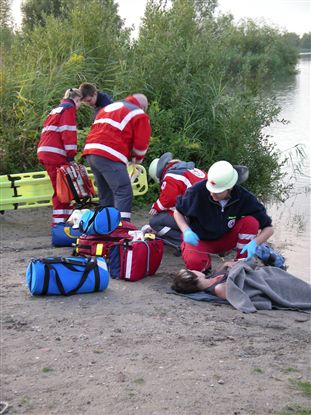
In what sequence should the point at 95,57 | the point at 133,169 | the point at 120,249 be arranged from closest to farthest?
the point at 120,249
the point at 133,169
the point at 95,57

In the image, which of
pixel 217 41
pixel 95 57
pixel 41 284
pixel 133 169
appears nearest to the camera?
pixel 41 284

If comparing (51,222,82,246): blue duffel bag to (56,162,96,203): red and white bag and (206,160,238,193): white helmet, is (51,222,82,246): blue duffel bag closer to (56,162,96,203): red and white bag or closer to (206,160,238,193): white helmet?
(56,162,96,203): red and white bag

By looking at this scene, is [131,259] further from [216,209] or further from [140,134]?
[140,134]

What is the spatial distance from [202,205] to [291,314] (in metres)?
1.27

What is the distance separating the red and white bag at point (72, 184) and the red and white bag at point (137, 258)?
1.66 m

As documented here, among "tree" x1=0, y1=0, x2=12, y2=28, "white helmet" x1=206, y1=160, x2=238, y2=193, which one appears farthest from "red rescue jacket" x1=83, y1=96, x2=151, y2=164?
"tree" x1=0, y1=0, x2=12, y2=28

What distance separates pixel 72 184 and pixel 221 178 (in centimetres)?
228

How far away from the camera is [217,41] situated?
12.6 m

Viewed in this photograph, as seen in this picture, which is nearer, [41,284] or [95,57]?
[41,284]

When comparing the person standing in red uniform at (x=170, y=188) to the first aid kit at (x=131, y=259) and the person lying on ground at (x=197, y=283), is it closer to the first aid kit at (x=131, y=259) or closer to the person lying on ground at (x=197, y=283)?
the first aid kit at (x=131, y=259)

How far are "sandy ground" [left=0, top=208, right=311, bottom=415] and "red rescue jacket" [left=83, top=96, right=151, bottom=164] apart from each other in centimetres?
181

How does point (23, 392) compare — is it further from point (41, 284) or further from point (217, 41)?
point (217, 41)

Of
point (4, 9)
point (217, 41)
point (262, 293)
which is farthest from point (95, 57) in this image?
point (262, 293)

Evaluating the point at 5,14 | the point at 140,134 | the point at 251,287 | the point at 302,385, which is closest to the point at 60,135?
the point at 140,134
